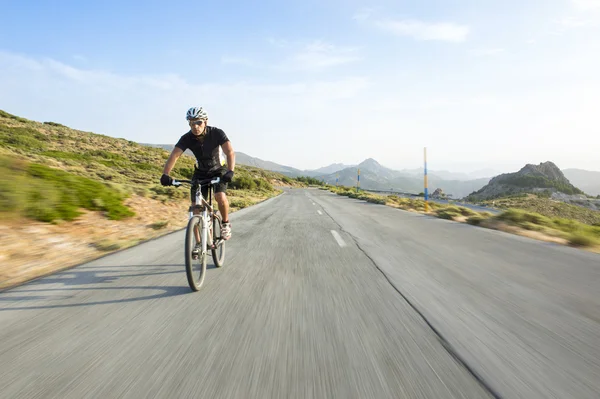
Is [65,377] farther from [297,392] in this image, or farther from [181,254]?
[181,254]

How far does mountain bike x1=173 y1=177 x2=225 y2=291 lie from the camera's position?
353 centimetres

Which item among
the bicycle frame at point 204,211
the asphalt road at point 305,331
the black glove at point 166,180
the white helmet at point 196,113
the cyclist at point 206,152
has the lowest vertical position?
the asphalt road at point 305,331

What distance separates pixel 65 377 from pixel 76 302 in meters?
1.62

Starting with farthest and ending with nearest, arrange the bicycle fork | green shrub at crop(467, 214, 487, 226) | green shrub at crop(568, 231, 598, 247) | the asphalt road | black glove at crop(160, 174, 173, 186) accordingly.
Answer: green shrub at crop(467, 214, 487, 226) < green shrub at crop(568, 231, 598, 247) < black glove at crop(160, 174, 173, 186) < the bicycle fork < the asphalt road

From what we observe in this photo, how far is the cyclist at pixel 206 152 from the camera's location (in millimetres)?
4379

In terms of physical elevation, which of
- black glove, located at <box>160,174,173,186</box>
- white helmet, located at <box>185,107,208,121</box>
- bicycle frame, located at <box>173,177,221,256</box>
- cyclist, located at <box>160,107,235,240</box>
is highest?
white helmet, located at <box>185,107,208,121</box>

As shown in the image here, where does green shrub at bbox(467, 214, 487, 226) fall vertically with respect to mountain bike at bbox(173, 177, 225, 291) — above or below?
below

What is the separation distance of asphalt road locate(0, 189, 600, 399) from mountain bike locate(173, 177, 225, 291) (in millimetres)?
208

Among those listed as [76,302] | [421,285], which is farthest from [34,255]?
[421,285]

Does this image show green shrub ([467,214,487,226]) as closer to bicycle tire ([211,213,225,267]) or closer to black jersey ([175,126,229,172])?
bicycle tire ([211,213,225,267])

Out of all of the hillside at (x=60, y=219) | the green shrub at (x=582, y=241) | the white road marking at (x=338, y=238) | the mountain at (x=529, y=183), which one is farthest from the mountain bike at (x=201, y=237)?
the mountain at (x=529, y=183)

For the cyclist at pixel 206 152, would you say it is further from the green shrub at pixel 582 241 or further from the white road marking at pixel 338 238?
the green shrub at pixel 582 241

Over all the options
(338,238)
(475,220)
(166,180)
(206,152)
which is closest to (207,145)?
(206,152)

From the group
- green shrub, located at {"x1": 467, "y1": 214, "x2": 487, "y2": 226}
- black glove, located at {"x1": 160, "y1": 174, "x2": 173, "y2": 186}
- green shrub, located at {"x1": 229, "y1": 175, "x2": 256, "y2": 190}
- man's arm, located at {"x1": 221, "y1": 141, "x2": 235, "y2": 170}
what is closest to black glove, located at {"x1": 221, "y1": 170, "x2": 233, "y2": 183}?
man's arm, located at {"x1": 221, "y1": 141, "x2": 235, "y2": 170}
